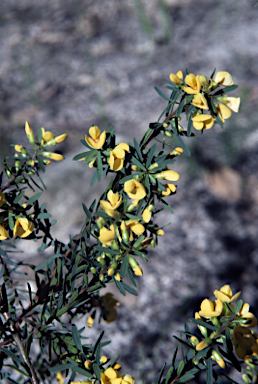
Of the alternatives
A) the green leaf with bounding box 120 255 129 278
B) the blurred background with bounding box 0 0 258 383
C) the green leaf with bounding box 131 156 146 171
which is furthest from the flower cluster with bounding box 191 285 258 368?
the blurred background with bounding box 0 0 258 383

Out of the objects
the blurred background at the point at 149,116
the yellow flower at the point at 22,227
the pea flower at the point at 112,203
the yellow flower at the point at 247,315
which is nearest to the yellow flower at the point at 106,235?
the pea flower at the point at 112,203

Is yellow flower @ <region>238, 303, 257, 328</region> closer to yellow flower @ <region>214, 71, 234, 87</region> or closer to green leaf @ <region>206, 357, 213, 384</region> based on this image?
green leaf @ <region>206, 357, 213, 384</region>

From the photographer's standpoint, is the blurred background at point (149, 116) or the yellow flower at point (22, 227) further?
the blurred background at point (149, 116)

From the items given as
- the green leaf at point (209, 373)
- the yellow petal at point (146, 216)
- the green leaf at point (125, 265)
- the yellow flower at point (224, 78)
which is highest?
the yellow flower at point (224, 78)

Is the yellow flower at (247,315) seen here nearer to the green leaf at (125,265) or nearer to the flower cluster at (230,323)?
the flower cluster at (230,323)

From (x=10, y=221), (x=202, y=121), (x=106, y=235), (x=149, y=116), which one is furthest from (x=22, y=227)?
(x=149, y=116)

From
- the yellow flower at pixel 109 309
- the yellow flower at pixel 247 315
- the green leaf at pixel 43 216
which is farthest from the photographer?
the yellow flower at pixel 109 309

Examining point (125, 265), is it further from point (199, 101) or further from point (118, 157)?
point (199, 101)

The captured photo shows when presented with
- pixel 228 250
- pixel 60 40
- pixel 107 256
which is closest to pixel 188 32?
pixel 60 40
